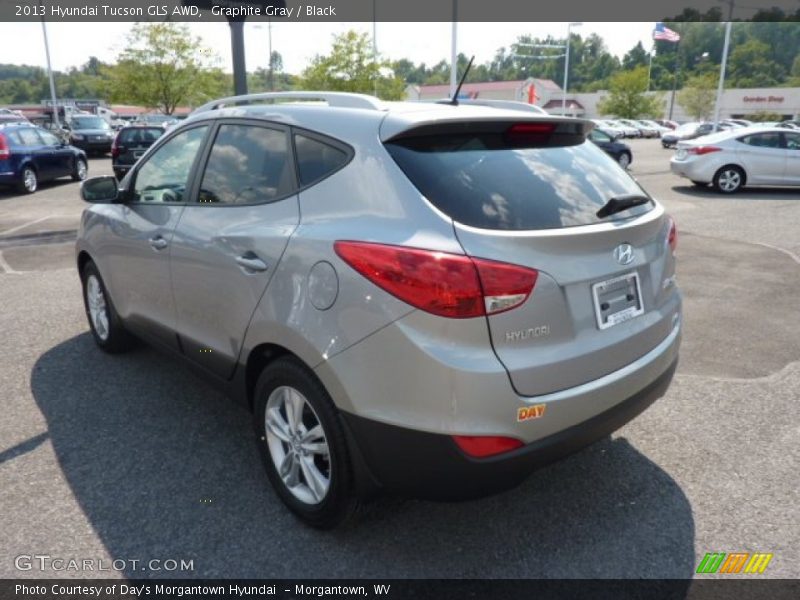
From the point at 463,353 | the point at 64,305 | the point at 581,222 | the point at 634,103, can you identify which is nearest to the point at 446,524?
the point at 463,353

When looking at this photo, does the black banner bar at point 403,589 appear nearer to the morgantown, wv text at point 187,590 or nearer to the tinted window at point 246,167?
the morgantown, wv text at point 187,590

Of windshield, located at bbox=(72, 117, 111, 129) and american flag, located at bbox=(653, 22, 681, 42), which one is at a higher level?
american flag, located at bbox=(653, 22, 681, 42)

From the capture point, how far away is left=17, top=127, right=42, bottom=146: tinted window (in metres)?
15.4

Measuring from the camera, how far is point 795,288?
6660 mm

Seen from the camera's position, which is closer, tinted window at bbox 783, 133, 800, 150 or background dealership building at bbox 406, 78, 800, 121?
tinted window at bbox 783, 133, 800, 150

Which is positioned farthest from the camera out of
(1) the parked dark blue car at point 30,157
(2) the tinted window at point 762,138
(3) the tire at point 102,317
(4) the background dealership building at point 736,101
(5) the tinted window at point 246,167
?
(4) the background dealership building at point 736,101

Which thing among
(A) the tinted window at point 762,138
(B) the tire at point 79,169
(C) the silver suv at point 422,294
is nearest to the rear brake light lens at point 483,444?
(C) the silver suv at point 422,294

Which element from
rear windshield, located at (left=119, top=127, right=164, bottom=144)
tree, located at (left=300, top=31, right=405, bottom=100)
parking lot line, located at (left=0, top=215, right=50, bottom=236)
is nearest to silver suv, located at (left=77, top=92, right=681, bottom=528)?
parking lot line, located at (left=0, top=215, right=50, bottom=236)

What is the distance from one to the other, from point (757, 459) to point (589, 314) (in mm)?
1668

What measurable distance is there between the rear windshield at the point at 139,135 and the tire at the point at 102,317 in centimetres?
1504

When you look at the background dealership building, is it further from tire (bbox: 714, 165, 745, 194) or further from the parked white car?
tire (bbox: 714, 165, 745, 194)

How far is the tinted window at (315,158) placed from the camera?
104 inches

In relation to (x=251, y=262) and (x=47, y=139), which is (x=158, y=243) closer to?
(x=251, y=262)

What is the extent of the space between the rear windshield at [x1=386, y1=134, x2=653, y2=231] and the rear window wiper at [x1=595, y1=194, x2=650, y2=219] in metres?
0.02
